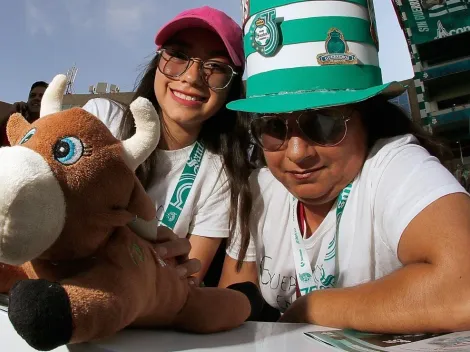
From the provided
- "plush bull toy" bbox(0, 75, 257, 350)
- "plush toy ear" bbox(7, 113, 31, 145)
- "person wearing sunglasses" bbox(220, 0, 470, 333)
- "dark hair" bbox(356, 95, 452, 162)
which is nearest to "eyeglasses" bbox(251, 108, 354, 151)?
"person wearing sunglasses" bbox(220, 0, 470, 333)

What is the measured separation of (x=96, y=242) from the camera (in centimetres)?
68

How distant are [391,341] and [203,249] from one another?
3.50 ft

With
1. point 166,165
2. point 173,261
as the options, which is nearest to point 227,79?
point 166,165

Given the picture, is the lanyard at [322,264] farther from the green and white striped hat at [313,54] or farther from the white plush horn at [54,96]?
the white plush horn at [54,96]

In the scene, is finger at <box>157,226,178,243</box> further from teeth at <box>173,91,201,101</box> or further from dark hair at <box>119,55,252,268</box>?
teeth at <box>173,91,201,101</box>

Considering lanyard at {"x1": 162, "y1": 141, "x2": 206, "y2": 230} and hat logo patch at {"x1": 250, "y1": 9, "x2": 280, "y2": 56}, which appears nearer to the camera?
hat logo patch at {"x1": 250, "y1": 9, "x2": 280, "y2": 56}

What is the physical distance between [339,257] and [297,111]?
17.5 inches

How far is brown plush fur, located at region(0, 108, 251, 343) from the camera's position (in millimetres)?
610

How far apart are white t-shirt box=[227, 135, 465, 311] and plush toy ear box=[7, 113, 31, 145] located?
838mm

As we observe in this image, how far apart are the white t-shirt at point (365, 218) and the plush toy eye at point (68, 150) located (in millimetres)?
783

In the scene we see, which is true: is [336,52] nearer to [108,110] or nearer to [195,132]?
[195,132]

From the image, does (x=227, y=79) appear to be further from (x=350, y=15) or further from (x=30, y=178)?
(x=30, y=178)

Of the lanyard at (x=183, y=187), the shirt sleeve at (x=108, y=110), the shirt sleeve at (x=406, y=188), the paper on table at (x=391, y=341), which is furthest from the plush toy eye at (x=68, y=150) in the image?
the shirt sleeve at (x=108, y=110)

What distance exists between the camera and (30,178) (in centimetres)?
58
